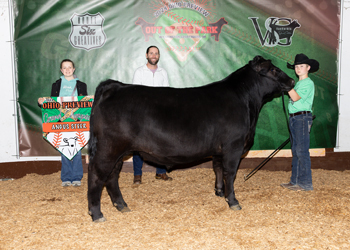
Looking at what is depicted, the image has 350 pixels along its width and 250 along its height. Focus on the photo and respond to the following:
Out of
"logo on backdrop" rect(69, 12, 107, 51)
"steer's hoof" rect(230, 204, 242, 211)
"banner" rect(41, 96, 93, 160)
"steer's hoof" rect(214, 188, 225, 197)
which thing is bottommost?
"steer's hoof" rect(214, 188, 225, 197)

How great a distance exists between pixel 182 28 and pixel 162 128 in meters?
3.01

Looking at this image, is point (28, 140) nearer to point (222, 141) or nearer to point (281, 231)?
point (222, 141)

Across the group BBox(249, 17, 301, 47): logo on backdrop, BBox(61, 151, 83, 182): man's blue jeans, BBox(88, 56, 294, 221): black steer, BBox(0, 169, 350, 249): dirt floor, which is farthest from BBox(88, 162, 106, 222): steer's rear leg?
BBox(249, 17, 301, 47): logo on backdrop

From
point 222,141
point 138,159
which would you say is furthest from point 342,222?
point 138,159

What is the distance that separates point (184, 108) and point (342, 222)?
2.29 meters

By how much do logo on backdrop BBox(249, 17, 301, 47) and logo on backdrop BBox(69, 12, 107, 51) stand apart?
10.2 ft

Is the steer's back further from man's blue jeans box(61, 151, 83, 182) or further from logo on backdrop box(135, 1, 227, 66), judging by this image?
logo on backdrop box(135, 1, 227, 66)

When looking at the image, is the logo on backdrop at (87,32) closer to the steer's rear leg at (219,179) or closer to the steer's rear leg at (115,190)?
the steer's rear leg at (115,190)

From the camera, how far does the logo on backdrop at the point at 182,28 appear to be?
17.8 ft

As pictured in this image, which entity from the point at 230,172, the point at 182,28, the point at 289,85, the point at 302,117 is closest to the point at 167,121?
the point at 230,172

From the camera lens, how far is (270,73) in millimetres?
3969

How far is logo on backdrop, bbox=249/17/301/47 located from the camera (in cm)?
559

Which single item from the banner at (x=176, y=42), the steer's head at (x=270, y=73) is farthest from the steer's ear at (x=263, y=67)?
the banner at (x=176, y=42)

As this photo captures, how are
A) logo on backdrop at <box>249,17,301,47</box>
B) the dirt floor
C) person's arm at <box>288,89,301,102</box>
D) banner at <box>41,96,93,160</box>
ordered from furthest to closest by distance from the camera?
logo on backdrop at <box>249,17,301,47</box> → banner at <box>41,96,93,160</box> → person's arm at <box>288,89,301,102</box> → the dirt floor
